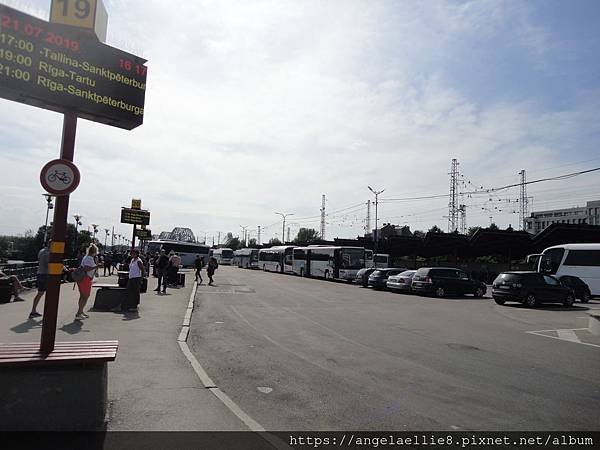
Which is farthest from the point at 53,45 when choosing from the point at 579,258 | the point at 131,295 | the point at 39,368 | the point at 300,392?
the point at 579,258

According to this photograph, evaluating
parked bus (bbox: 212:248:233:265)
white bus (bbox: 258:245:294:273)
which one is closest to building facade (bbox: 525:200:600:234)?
parked bus (bbox: 212:248:233:265)

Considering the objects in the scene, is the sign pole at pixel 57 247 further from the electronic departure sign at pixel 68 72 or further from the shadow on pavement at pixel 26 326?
the shadow on pavement at pixel 26 326

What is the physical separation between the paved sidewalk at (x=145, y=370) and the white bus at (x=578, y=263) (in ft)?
83.1

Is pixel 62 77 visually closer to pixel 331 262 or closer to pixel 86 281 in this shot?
pixel 86 281

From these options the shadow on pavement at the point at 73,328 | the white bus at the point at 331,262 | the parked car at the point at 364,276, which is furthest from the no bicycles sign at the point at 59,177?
the white bus at the point at 331,262

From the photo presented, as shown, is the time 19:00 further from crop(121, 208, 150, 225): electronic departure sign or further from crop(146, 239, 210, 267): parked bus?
crop(146, 239, 210, 267): parked bus

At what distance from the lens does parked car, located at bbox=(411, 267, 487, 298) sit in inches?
1013

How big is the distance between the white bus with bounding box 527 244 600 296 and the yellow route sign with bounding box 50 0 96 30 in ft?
93.0

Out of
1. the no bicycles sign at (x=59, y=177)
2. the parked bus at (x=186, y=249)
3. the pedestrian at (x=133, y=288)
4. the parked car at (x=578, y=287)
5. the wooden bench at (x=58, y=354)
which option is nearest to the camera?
the wooden bench at (x=58, y=354)

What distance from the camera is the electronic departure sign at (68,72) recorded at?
539 cm

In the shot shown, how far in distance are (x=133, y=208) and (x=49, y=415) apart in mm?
22949

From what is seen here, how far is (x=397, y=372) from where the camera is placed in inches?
295

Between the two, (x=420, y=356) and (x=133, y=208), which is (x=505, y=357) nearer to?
(x=420, y=356)

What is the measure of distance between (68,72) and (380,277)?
26.8 meters
